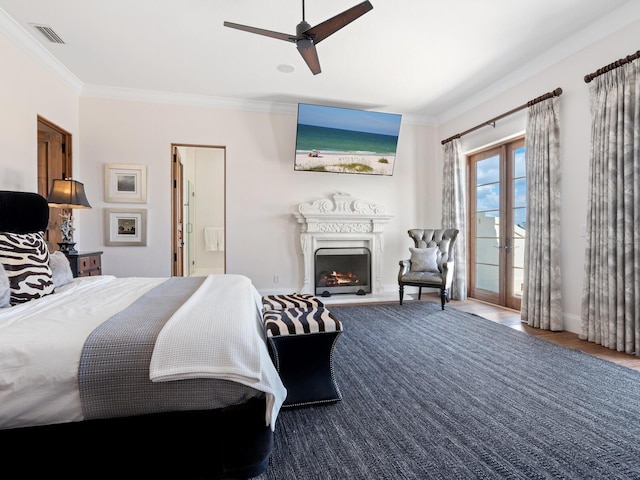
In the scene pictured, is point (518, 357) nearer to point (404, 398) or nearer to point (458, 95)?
point (404, 398)

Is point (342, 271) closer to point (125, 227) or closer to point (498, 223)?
point (498, 223)

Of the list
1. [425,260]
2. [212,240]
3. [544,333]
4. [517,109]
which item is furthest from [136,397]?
[212,240]

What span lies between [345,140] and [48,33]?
3.42m

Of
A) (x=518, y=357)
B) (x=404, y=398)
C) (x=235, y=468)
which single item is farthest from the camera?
(x=518, y=357)

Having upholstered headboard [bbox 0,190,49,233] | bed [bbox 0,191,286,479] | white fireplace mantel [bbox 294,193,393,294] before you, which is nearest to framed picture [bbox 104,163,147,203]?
upholstered headboard [bbox 0,190,49,233]

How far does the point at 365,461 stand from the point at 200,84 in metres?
4.37

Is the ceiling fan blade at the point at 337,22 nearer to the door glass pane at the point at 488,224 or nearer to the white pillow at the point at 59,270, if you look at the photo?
the white pillow at the point at 59,270

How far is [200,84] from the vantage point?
4.16 meters

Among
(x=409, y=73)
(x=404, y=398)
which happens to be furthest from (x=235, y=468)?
(x=409, y=73)

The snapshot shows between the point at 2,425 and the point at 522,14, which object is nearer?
the point at 2,425

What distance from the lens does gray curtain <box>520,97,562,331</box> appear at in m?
3.30

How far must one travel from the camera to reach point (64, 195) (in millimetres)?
3271

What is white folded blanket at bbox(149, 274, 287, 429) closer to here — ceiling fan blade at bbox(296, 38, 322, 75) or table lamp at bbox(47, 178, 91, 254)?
ceiling fan blade at bbox(296, 38, 322, 75)

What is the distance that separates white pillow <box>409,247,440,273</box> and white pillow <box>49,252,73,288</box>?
3780 millimetres
